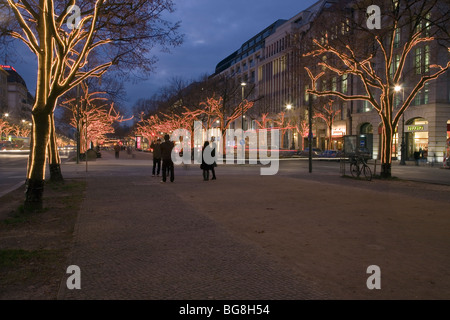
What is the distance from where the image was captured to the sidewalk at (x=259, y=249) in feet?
13.3

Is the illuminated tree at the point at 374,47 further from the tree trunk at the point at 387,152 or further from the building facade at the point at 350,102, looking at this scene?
the building facade at the point at 350,102

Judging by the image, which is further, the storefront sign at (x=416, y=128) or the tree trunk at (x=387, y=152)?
the storefront sign at (x=416, y=128)

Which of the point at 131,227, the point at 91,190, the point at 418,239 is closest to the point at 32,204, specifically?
the point at 131,227

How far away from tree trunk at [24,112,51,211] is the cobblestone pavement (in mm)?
1358

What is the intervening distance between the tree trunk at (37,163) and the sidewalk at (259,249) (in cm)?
122

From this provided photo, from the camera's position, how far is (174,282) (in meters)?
4.21

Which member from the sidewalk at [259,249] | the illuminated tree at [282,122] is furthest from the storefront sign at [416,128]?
the sidewalk at [259,249]

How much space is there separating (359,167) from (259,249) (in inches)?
556

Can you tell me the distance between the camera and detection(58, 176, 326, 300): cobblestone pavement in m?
3.93

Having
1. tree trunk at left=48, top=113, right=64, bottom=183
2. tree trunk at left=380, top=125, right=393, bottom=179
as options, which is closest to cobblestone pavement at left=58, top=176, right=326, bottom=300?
tree trunk at left=48, top=113, right=64, bottom=183

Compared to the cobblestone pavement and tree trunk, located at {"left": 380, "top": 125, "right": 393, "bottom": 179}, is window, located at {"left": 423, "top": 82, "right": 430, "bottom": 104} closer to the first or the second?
tree trunk, located at {"left": 380, "top": 125, "right": 393, "bottom": 179}

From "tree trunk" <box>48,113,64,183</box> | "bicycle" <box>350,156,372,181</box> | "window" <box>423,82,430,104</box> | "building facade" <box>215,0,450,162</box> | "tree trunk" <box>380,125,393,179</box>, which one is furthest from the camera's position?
"window" <box>423,82,430,104</box>
